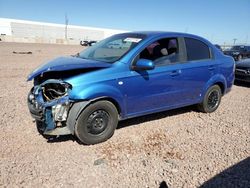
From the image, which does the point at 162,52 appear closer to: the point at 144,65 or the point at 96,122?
the point at 144,65

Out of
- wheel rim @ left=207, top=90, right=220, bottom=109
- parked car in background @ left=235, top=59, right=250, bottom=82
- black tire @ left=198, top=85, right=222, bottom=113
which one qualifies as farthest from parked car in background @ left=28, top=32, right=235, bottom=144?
parked car in background @ left=235, top=59, right=250, bottom=82

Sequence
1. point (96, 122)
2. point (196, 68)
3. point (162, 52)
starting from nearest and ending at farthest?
point (96, 122) < point (162, 52) < point (196, 68)

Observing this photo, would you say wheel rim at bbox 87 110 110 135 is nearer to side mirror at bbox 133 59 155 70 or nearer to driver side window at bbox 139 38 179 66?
side mirror at bbox 133 59 155 70

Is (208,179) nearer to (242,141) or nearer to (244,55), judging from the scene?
(242,141)

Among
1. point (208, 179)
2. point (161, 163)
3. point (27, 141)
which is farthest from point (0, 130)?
point (208, 179)

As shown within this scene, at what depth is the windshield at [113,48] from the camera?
4.45 m

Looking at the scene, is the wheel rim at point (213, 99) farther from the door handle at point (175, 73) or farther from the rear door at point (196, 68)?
the door handle at point (175, 73)

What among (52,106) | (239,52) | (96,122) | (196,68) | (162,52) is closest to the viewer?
(52,106)

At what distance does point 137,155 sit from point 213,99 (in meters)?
2.94

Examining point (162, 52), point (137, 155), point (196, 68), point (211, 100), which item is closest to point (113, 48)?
point (162, 52)

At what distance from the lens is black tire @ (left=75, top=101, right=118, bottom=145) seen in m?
3.88

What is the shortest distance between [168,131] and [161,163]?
1.23 m

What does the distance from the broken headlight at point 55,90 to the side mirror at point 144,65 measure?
3.89ft

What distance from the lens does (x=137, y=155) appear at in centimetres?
380
